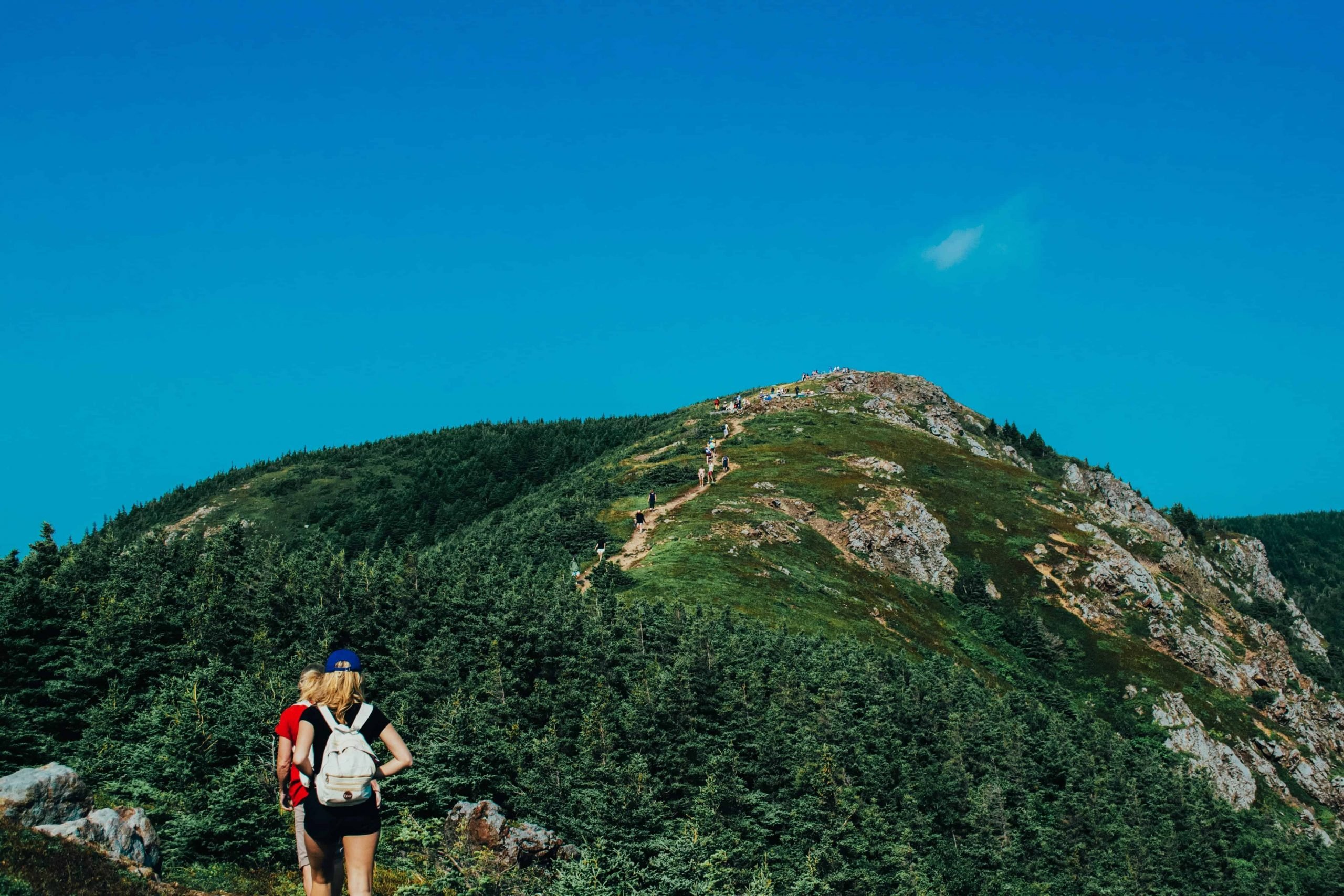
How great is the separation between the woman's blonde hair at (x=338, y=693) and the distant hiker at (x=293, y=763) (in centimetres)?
7

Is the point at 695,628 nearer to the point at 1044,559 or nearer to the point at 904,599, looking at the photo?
the point at 904,599

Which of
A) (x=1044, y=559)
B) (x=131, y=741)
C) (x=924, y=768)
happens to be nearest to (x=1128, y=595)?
(x=1044, y=559)

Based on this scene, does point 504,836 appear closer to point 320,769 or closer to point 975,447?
point 320,769

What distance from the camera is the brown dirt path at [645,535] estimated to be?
2320 inches

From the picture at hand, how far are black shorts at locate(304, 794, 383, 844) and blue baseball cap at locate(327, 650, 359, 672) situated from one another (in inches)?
56.2

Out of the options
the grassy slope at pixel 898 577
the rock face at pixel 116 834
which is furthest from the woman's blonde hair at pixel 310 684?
the grassy slope at pixel 898 577

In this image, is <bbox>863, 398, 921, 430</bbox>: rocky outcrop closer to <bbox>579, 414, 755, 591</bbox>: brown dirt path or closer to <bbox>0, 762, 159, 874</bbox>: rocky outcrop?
<bbox>579, 414, 755, 591</bbox>: brown dirt path

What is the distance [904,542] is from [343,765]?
72.5m

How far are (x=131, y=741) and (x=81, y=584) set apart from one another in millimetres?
10479

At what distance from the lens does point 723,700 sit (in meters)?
30.0

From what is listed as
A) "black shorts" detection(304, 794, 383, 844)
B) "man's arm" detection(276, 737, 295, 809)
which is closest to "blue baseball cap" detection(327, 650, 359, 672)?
"man's arm" detection(276, 737, 295, 809)

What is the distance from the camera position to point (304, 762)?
9547 millimetres

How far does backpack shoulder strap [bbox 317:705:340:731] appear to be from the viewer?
953 cm

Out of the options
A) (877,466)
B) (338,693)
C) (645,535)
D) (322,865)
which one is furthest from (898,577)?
(338,693)
